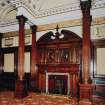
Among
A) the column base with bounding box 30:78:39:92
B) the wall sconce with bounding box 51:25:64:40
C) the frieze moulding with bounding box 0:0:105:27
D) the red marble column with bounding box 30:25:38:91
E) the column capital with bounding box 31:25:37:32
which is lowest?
the column base with bounding box 30:78:39:92

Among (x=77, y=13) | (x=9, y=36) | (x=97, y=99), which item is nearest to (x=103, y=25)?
(x=77, y=13)

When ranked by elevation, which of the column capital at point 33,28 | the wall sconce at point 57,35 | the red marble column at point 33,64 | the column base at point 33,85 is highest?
the column capital at point 33,28

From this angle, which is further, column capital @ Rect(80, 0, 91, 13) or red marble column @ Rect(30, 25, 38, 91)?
red marble column @ Rect(30, 25, 38, 91)

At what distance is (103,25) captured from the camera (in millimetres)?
7715

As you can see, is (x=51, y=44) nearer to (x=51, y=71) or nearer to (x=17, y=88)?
(x=51, y=71)

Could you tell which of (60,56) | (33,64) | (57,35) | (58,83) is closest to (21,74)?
(33,64)

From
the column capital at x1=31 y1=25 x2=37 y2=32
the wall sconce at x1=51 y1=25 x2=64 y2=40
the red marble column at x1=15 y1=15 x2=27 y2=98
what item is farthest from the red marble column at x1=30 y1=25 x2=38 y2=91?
the red marble column at x1=15 y1=15 x2=27 y2=98

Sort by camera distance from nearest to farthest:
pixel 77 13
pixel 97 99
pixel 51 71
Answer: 1. pixel 97 99
2. pixel 77 13
3. pixel 51 71

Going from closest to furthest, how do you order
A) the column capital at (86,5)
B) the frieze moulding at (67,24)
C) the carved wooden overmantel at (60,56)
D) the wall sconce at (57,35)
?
the column capital at (86,5), the frieze moulding at (67,24), the carved wooden overmantel at (60,56), the wall sconce at (57,35)

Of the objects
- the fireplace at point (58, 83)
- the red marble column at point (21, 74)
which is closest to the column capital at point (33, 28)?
the red marble column at point (21, 74)

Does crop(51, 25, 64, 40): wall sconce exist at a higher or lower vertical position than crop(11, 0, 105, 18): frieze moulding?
lower

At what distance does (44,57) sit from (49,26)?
65.8 inches

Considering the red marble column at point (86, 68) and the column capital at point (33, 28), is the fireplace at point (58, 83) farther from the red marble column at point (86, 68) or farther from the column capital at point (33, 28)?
the column capital at point (33, 28)

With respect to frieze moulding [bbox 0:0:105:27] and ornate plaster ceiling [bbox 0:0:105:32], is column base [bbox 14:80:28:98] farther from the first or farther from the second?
frieze moulding [bbox 0:0:105:27]
